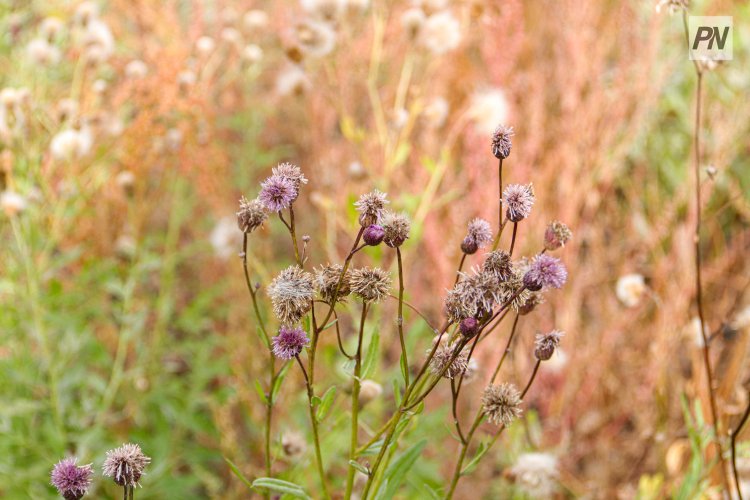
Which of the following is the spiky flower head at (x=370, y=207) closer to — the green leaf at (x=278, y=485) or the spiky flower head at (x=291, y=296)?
the spiky flower head at (x=291, y=296)

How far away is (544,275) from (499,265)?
0.04m

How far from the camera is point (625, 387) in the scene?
2008 millimetres

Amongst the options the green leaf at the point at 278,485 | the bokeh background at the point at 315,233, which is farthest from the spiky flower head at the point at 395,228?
the bokeh background at the point at 315,233

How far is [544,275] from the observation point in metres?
0.63

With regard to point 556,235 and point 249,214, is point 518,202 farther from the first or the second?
point 249,214

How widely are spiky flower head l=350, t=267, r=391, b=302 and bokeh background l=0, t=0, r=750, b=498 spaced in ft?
2.06

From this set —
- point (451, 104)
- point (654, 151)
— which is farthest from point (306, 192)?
point (654, 151)

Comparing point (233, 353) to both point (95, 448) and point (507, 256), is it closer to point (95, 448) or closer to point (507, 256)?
point (95, 448)

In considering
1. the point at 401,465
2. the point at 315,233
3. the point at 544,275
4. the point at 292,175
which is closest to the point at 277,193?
the point at 292,175

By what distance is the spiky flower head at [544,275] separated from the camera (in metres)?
0.63

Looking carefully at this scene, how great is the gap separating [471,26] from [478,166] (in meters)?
0.66

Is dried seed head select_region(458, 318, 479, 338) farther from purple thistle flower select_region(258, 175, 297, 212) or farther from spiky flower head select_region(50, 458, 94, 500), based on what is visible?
spiky flower head select_region(50, 458, 94, 500)

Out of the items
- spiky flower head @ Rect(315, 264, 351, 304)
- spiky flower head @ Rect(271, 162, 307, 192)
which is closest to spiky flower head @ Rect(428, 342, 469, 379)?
spiky flower head @ Rect(315, 264, 351, 304)

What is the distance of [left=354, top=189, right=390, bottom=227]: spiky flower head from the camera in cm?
68
